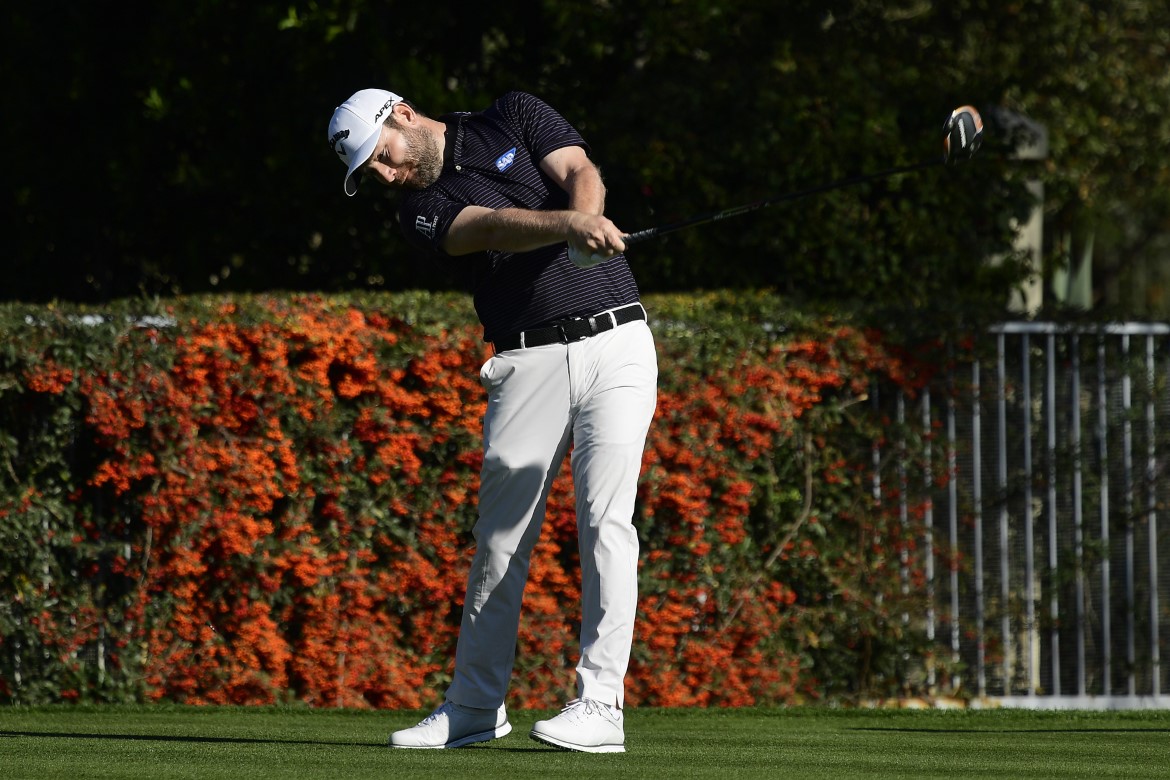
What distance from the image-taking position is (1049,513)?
789cm

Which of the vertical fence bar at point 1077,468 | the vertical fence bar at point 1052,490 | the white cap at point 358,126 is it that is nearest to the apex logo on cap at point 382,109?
the white cap at point 358,126

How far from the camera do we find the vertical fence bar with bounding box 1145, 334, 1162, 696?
311 inches

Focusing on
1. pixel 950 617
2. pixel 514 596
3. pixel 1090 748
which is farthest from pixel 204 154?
pixel 1090 748

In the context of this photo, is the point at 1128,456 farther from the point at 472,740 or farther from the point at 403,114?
the point at 403,114

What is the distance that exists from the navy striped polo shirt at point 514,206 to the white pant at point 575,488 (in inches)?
4.6

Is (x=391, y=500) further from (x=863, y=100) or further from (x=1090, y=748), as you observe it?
(x=863, y=100)

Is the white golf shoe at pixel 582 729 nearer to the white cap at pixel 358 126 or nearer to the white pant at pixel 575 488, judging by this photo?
the white pant at pixel 575 488

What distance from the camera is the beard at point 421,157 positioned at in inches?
199

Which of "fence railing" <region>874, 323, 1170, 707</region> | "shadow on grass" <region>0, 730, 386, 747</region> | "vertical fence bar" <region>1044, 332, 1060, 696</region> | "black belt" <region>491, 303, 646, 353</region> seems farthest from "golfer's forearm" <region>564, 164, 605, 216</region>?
"vertical fence bar" <region>1044, 332, 1060, 696</region>

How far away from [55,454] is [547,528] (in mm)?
2009

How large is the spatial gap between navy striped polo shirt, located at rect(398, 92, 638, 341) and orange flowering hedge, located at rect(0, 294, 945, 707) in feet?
6.53

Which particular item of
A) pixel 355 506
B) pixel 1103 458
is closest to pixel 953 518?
pixel 1103 458

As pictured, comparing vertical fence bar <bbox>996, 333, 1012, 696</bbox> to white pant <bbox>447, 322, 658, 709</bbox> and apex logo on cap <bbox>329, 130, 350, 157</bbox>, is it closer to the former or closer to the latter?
white pant <bbox>447, 322, 658, 709</bbox>

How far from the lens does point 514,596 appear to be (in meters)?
5.08
